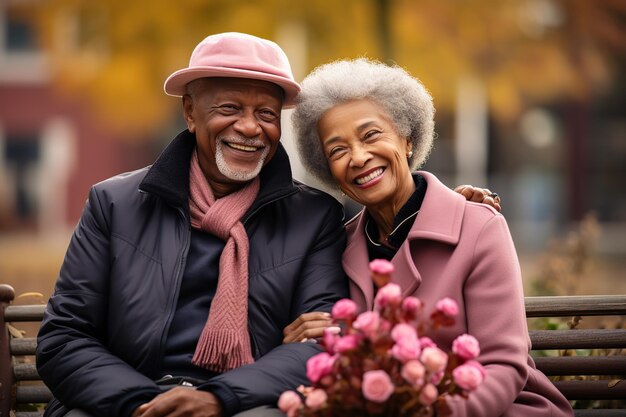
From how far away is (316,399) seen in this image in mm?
2684

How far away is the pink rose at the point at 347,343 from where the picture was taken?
2678 millimetres

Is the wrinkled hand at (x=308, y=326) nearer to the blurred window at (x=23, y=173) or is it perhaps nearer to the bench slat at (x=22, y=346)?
the bench slat at (x=22, y=346)

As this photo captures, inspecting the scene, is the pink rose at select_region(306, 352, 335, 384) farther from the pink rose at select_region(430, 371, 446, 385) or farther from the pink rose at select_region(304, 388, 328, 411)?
the pink rose at select_region(430, 371, 446, 385)

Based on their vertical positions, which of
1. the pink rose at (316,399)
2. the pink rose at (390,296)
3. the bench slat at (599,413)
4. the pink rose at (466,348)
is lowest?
the bench slat at (599,413)

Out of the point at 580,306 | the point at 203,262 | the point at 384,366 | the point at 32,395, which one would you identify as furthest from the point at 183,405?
the point at 580,306

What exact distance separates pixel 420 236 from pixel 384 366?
38.3 inches

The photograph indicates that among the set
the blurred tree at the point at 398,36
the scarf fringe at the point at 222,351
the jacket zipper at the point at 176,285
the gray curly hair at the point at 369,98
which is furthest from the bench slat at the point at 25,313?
the blurred tree at the point at 398,36

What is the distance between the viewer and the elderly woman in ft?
11.1

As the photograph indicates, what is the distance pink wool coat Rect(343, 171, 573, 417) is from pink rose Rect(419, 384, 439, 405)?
56 cm

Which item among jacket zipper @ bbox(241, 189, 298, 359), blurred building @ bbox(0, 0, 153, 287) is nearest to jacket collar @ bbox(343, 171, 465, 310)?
jacket zipper @ bbox(241, 189, 298, 359)

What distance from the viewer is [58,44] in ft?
49.4

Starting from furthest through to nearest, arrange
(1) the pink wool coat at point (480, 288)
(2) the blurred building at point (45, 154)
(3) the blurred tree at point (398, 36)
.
→ (2) the blurred building at point (45, 154) → (3) the blurred tree at point (398, 36) → (1) the pink wool coat at point (480, 288)

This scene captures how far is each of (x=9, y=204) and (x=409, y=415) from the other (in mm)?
19223

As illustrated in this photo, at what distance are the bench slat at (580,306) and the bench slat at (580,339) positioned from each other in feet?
0.25
